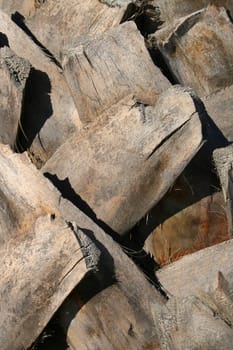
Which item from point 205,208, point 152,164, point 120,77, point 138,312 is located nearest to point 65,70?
point 120,77

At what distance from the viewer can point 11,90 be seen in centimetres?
219

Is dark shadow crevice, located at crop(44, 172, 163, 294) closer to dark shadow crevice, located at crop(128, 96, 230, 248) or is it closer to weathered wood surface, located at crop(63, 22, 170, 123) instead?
dark shadow crevice, located at crop(128, 96, 230, 248)

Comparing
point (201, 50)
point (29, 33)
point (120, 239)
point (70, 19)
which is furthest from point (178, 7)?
point (120, 239)

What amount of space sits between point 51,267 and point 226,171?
443mm

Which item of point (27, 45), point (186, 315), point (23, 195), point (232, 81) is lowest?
point (186, 315)

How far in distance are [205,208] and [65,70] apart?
462 mm

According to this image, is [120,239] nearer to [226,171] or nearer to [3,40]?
[226,171]

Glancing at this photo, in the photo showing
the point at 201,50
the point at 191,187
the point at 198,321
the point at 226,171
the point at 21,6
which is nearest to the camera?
the point at 198,321

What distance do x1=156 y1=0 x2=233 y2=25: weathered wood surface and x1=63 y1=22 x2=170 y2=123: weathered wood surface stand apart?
0.65ft

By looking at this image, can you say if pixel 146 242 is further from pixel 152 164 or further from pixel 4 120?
pixel 4 120

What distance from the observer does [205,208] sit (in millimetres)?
2186

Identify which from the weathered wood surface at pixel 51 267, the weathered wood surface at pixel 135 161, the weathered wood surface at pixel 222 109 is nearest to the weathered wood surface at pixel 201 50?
the weathered wood surface at pixel 222 109

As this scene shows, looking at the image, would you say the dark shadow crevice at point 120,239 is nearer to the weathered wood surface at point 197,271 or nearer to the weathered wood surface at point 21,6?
the weathered wood surface at point 197,271

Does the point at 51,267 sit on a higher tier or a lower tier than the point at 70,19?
lower
